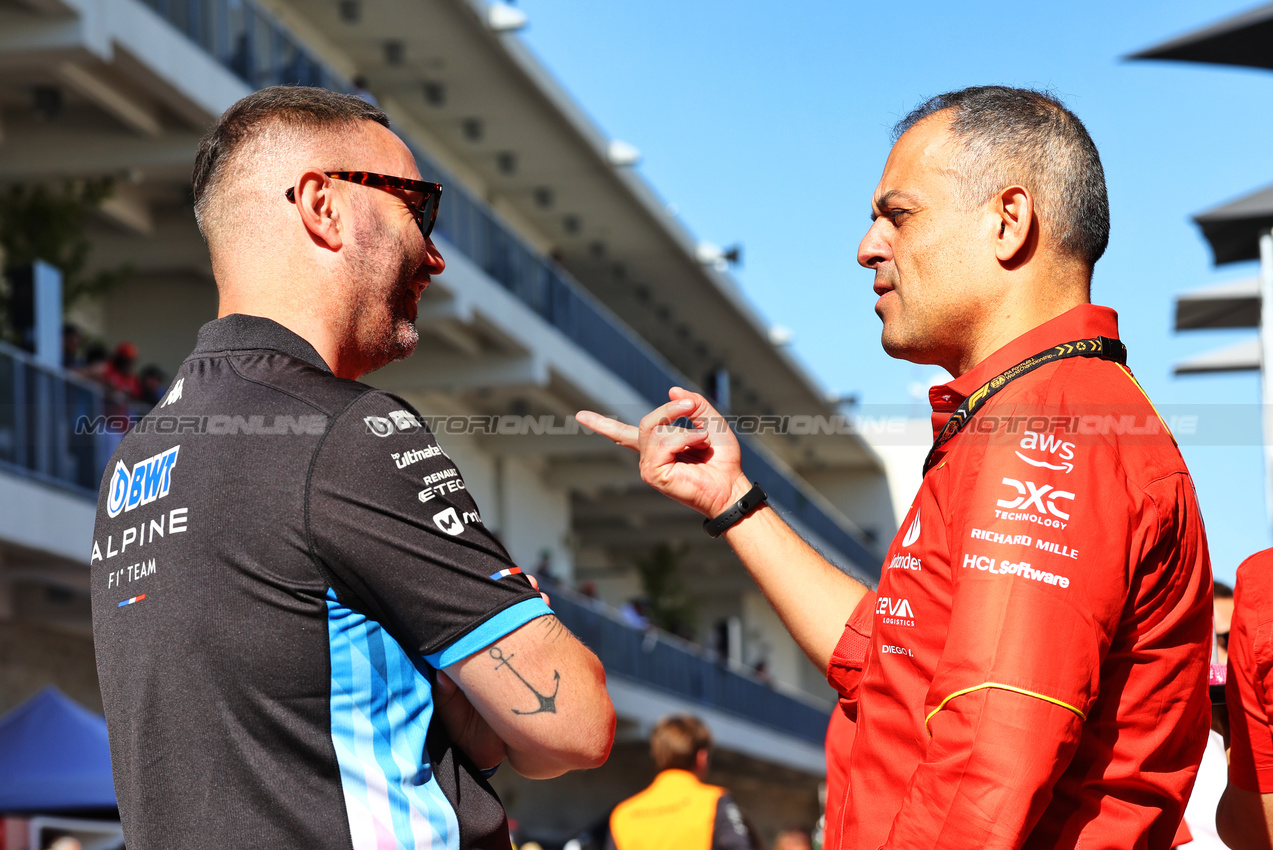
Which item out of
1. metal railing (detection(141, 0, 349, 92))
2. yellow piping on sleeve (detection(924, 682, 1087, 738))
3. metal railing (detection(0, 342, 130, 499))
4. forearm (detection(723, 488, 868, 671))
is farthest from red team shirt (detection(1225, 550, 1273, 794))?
metal railing (detection(141, 0, 349, 92))

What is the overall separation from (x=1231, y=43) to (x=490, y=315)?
37.2ft

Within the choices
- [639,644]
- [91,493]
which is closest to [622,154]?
[639,644]

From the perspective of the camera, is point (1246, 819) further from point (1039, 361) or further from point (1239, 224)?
point (1239, 224)

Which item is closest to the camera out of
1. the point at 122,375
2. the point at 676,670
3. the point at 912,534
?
the point at 912,534

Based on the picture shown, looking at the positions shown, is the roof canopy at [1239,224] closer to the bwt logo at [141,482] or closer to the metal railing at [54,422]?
the metal railing at [54,422]

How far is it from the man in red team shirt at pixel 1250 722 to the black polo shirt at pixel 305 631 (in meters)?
1.52

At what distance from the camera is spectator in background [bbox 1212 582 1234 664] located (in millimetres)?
3971

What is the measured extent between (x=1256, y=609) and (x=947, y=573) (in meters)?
1.09

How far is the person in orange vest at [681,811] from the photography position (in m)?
6.32

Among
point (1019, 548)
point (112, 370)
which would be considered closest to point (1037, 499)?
point (1019, 548)

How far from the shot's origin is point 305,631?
6.38 ft

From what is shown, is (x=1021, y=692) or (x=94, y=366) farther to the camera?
(x=94, y=366)

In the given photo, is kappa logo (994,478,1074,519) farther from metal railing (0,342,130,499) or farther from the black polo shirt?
metal railing (0,342,130,499)

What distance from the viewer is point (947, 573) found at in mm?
2045
